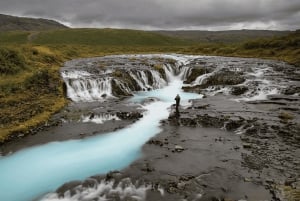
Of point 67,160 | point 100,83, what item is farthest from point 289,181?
point 100,83

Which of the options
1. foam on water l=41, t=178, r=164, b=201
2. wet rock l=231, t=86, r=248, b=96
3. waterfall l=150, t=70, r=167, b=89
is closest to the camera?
foam on water l=41, t=178, r=164, b=201

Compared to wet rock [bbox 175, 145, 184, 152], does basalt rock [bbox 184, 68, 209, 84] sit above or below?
above

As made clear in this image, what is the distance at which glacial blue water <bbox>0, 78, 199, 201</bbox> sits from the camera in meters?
15.3

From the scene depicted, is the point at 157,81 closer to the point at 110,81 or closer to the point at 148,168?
the point at 110,81

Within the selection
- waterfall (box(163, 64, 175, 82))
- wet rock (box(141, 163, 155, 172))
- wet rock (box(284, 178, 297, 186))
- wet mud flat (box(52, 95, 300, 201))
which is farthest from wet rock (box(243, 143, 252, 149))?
waterfall (box(163, 64, 175, 82))

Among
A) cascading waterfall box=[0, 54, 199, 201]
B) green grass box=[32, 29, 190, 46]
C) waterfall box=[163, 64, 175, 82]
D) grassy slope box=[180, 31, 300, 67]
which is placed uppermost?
green grass box=[32, 29, 190, 46]

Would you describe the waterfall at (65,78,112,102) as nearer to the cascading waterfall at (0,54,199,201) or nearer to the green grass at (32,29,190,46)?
the cascading waterfall at (0,54,199,201)

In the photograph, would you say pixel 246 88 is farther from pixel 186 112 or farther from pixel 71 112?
pixel 71 112

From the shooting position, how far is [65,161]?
18.3 m

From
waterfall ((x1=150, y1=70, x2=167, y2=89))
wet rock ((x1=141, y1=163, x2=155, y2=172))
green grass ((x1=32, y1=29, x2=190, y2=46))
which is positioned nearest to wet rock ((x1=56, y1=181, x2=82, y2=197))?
wet rock ((x1=141, y1=163, x2=155, y2=172))

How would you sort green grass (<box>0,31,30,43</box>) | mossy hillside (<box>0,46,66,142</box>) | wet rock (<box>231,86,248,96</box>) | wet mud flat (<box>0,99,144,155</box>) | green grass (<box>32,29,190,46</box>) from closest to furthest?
wet mud flat (<box>0,99,144,155</box>) < mossy hillside (<box>0,46,66,142</box>) < wet rock (<box>231,86,248,96</box>) < green grass (<box>0,31,30,43</box>) < green grass (<box>32,29,190,46</box>)

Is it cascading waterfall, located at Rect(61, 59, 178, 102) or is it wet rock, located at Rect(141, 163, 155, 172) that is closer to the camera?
wet rock, located at Rect(141, 163, 155, 172)

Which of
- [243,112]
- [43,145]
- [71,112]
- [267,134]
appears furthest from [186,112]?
[43,145]

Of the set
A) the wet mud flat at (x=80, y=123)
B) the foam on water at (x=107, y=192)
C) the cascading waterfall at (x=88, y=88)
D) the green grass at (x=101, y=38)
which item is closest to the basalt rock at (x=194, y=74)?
the cascading waterfall at (x=88, y=88)
